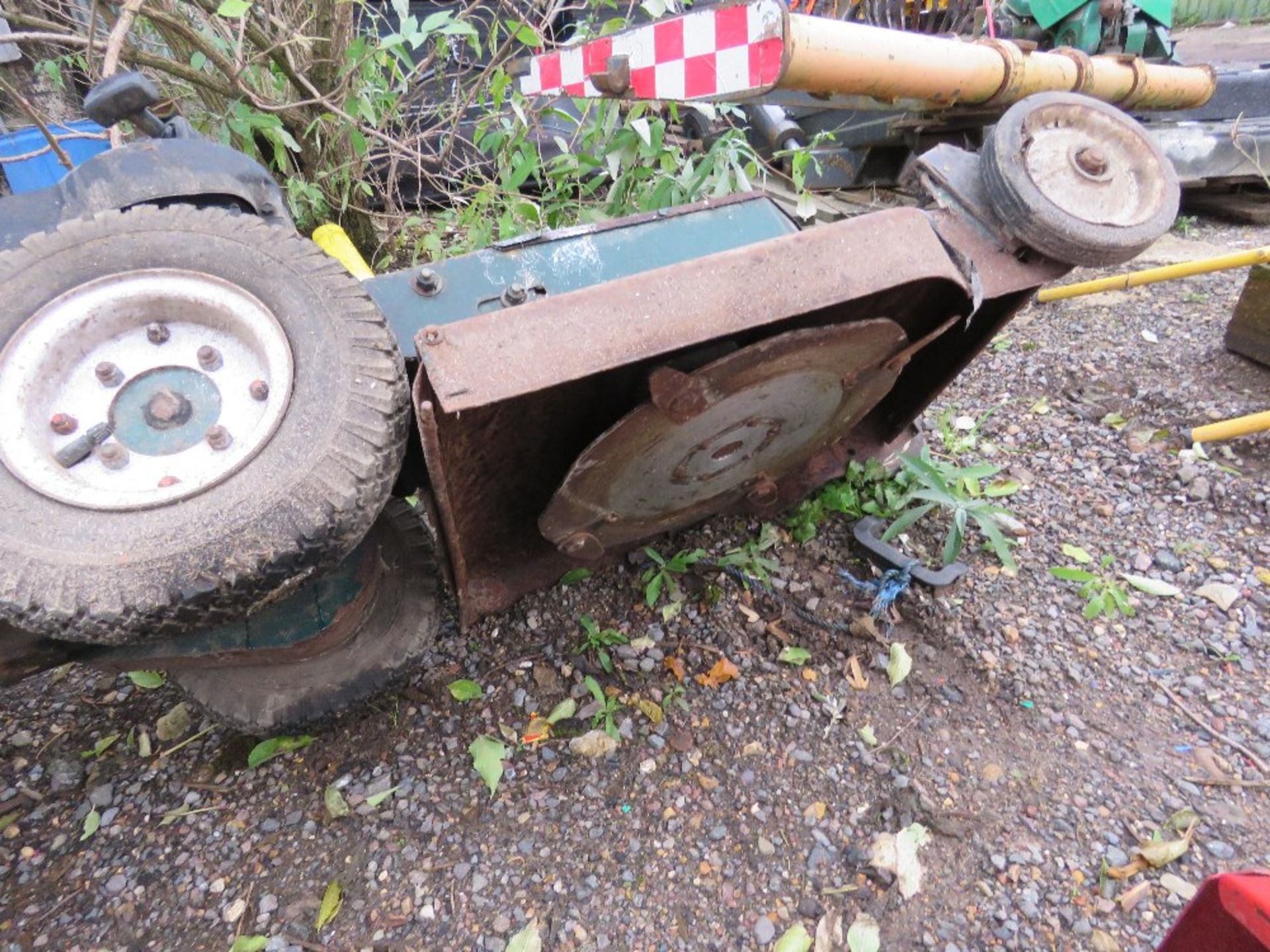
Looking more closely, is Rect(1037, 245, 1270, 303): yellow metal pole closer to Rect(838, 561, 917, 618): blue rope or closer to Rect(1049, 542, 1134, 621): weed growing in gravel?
Rect(1049, 542, 1134, 621): weed growing in gravel

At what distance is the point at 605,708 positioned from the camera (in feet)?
6.47

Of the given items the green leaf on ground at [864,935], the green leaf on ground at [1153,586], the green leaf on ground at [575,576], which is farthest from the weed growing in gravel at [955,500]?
the green leaf on ground at [864,935]

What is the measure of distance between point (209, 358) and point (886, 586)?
68.3 inches

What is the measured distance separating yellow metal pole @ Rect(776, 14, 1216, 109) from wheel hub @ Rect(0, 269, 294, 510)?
6.96ft

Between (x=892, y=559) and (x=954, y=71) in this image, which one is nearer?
(x=892, y=559)

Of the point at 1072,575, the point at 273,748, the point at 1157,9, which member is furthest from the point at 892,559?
the point at 1157,9

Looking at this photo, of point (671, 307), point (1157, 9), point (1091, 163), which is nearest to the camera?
point (671, 307)

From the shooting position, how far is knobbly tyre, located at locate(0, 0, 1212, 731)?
122 cm

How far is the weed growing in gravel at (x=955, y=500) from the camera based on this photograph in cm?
224

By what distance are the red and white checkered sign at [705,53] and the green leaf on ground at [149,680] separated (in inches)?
95.6

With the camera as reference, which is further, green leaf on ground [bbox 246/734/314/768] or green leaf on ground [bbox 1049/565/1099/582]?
green leaf on ground [bbox 1049/565/1099/582]

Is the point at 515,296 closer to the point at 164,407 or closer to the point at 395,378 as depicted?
the point at 395,378

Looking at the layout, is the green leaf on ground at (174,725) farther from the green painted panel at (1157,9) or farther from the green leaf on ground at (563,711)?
the green painted panel at (1157,9)

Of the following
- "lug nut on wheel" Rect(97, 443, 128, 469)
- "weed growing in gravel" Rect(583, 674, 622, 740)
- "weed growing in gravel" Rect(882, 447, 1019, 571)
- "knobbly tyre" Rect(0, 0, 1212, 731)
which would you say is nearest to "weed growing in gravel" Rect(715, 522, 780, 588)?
"knobbly tyre" Rect(0, 0, 1212, 731)
